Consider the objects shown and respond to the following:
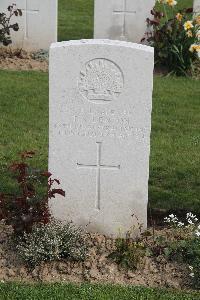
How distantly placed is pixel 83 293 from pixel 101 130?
125cm

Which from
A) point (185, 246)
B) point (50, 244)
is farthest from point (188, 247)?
point (50, 244)

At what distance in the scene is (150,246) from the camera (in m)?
5.77

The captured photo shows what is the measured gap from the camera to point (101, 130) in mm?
5699

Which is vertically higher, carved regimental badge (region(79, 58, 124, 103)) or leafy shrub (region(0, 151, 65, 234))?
carved regimental badge (region(79, 58, 124, 103))

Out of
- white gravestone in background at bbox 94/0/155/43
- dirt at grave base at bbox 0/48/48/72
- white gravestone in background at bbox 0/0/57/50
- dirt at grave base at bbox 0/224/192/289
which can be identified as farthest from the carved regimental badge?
white gravestone in background at bbox 94/0/155/43

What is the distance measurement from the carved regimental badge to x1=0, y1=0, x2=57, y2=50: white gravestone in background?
5.74 m

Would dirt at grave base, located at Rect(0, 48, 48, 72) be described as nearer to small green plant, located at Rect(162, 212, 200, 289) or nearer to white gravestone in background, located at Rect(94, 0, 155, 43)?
white gravestone in background, located at Rect(94, 0, 155, 43)

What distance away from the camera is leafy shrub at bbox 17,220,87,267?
539 cm

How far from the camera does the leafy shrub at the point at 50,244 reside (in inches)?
212

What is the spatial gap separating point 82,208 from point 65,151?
48 centimetres

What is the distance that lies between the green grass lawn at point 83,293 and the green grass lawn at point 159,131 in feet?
4.84

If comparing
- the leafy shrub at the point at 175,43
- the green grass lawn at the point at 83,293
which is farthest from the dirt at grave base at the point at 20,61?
the green grass lawn at the point at 83,293

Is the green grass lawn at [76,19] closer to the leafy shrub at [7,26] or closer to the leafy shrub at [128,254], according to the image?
the leafy shrub at [7,26]

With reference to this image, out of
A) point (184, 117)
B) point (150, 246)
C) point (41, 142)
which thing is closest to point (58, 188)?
point (150, 246)
